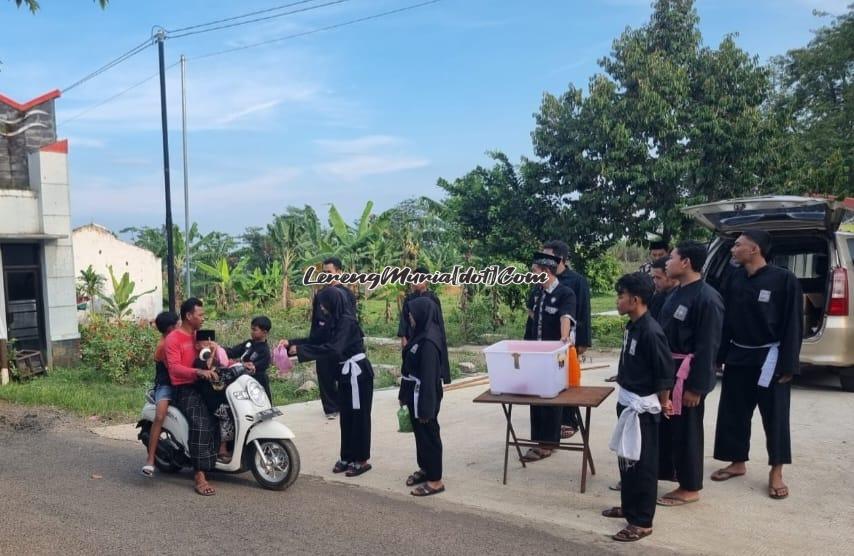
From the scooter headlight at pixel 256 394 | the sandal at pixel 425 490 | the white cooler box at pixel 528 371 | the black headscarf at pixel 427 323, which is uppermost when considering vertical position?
the black headscarf at pixel 427 323

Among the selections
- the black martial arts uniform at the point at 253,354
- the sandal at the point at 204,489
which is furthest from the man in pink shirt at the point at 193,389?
the black martial arts uniform at the point at 253,354

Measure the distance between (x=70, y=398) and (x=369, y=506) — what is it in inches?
243

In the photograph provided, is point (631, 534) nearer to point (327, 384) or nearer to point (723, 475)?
point (723, 475)

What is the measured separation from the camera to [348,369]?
6.10 meters

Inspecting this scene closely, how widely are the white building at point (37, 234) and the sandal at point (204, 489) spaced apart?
811 centimetres

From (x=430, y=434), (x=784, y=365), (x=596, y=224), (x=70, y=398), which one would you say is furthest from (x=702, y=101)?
(x=70, y=398)

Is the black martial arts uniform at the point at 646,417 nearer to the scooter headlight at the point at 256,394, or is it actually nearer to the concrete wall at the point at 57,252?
the scooter headlight at the point at 256,394

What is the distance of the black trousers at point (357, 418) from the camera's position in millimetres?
6102

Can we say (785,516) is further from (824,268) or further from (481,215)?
(481,215)

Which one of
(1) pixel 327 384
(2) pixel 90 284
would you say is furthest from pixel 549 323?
(2) pixel 90 284

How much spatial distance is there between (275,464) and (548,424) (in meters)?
Result: 2.28

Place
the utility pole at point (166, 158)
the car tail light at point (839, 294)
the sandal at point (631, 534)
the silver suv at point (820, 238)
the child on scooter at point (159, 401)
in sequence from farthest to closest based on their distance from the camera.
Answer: the utility pole at point (166, 158) < the car tail light at point (839, 294) < the silver suv at point (820, 238) < the child on scooter at point (159, 401) < the sandal at point (631, 534)

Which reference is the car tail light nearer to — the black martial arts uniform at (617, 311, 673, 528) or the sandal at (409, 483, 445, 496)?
the black martial arts uniform at (617, 311, 673, 528)

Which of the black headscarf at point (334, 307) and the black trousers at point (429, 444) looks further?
the black headscarf at point (334, 307)
